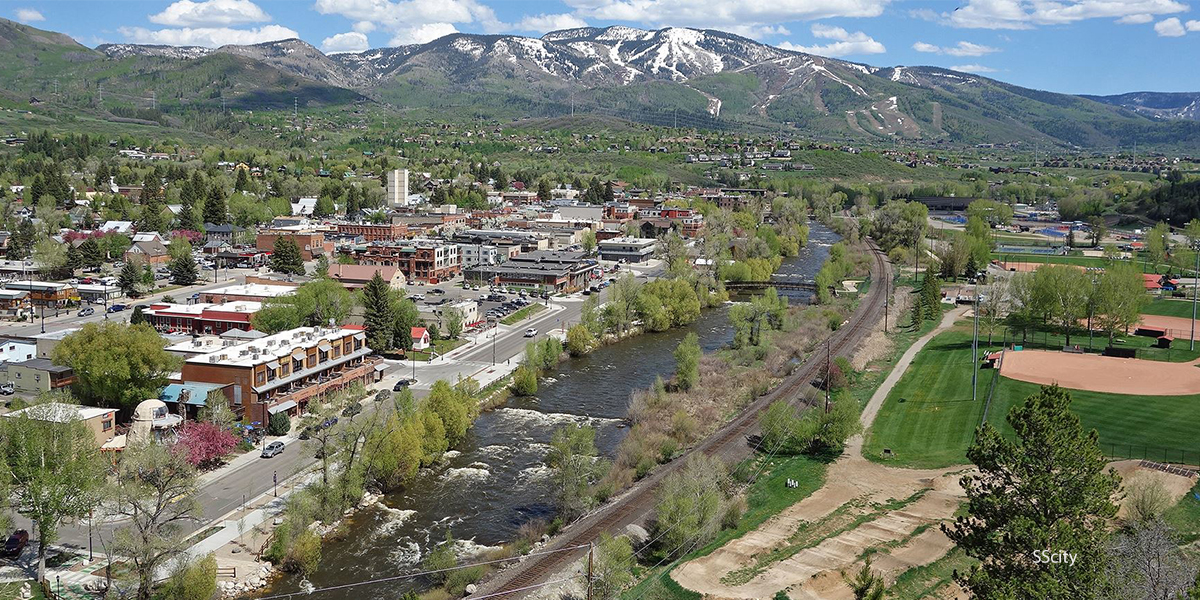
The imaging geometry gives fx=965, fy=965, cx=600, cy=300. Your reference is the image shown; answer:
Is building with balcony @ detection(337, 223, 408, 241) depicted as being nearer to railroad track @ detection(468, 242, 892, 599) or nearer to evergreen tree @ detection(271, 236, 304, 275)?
evergreen tree @ detection(271, 236, 304, 275)

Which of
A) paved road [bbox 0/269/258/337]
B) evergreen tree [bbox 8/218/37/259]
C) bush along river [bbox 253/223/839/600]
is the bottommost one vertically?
bush along river [bbox 253/223/839/600]

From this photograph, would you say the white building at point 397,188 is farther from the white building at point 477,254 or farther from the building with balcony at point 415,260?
the building with balcony at point 415,260

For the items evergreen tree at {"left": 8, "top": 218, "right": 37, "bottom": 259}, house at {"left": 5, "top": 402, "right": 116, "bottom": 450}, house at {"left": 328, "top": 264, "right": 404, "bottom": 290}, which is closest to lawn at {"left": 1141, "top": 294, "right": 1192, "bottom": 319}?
house at {"left": 328, "top": 264, "right": 404, "bottom": 290}

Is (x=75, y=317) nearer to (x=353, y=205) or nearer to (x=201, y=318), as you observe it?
(x=201, y=318)

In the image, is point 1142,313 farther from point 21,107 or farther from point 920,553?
point 21,107

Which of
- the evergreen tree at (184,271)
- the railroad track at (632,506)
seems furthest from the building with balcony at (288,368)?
the evergreen tree at (184,271)

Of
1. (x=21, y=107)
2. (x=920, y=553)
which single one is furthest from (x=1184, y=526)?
(x=21, y=107)

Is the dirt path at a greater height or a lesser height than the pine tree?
lesser
